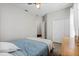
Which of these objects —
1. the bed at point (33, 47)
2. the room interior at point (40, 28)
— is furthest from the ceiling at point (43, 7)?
the bed at point (33, 47)

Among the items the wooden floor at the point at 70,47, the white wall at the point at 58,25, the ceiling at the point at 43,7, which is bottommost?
the wooden floor at the point at 70,47

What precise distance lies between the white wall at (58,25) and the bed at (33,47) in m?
0.12

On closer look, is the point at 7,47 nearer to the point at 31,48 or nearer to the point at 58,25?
the point at 31,48

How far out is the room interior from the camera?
1.45 meters

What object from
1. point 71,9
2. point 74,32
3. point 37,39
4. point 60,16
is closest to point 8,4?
point 37,39

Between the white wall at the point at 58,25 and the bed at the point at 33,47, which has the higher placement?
the white wall at the point at 58,25

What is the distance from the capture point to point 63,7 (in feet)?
4.80

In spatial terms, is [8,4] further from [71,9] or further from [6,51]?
[71,9]

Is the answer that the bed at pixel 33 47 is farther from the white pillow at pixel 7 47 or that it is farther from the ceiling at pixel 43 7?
the ceiling at pixel 43 7

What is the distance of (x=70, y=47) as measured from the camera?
149 centimetres

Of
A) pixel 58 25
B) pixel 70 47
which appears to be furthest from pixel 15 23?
pixel 70 47

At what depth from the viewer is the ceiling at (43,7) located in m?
1.46

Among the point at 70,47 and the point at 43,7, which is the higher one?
the point at 43,7

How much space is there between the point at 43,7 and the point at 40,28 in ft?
0.93
